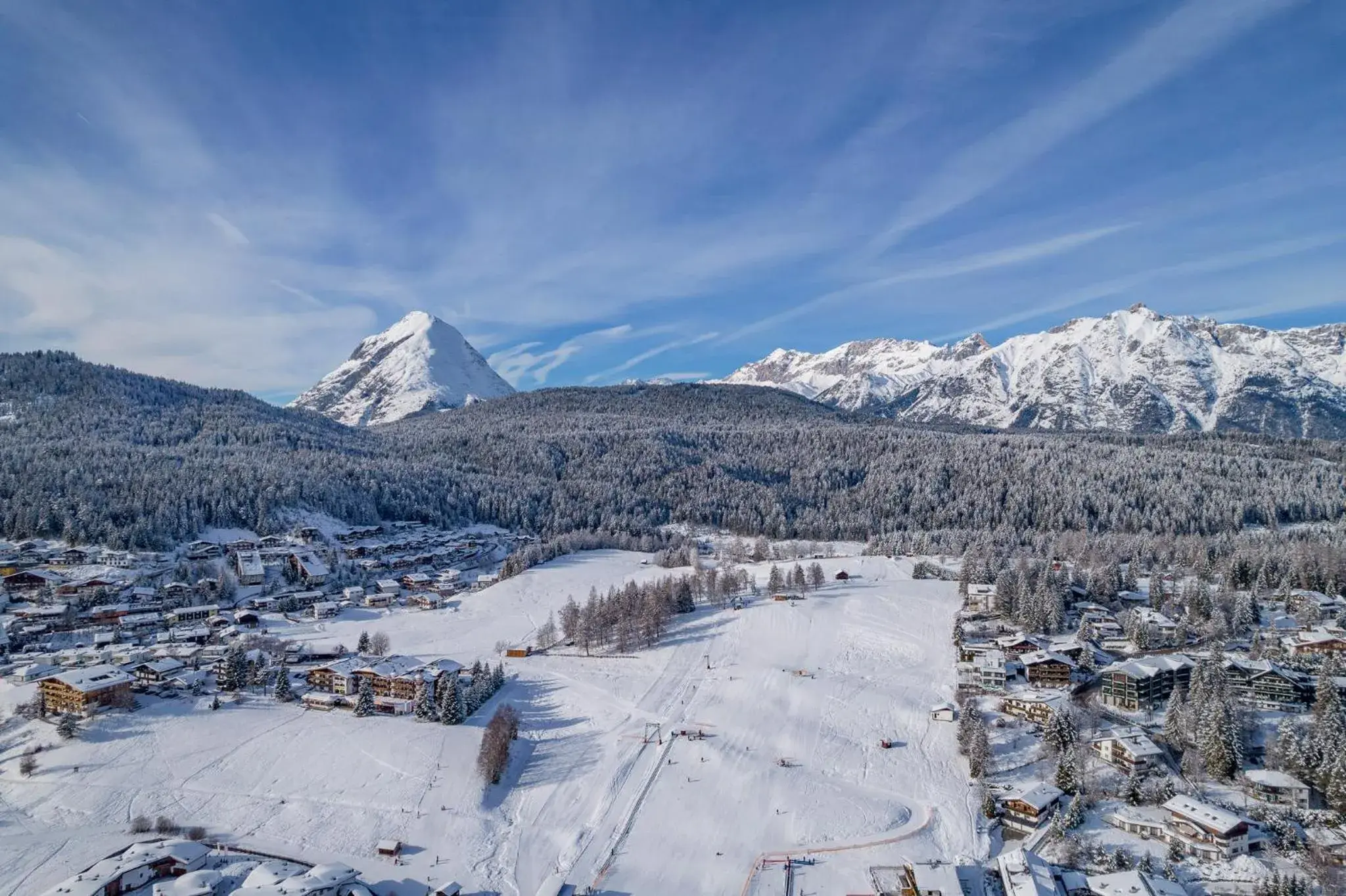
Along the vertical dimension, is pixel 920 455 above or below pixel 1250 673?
above

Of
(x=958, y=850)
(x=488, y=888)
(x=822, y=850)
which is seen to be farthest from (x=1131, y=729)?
(x=488, y=888)

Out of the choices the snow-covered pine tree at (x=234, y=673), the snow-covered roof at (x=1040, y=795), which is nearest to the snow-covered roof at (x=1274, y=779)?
the snow-covered roof at (x=1040, y=795)

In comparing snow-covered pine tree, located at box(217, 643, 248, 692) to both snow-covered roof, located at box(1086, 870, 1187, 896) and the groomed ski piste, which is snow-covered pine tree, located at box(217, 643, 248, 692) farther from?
snow-covered roof, located at box(1086, 870, 1187, 896)

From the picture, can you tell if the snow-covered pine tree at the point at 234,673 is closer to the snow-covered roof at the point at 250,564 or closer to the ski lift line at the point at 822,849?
the snow-covered roof at the point at 250,564

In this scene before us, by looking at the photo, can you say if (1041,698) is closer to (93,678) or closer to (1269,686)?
(1269,686)

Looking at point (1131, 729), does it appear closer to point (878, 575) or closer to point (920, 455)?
point (878, 575)

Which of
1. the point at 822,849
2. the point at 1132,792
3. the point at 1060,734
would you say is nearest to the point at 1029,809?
the point at 1132,792
